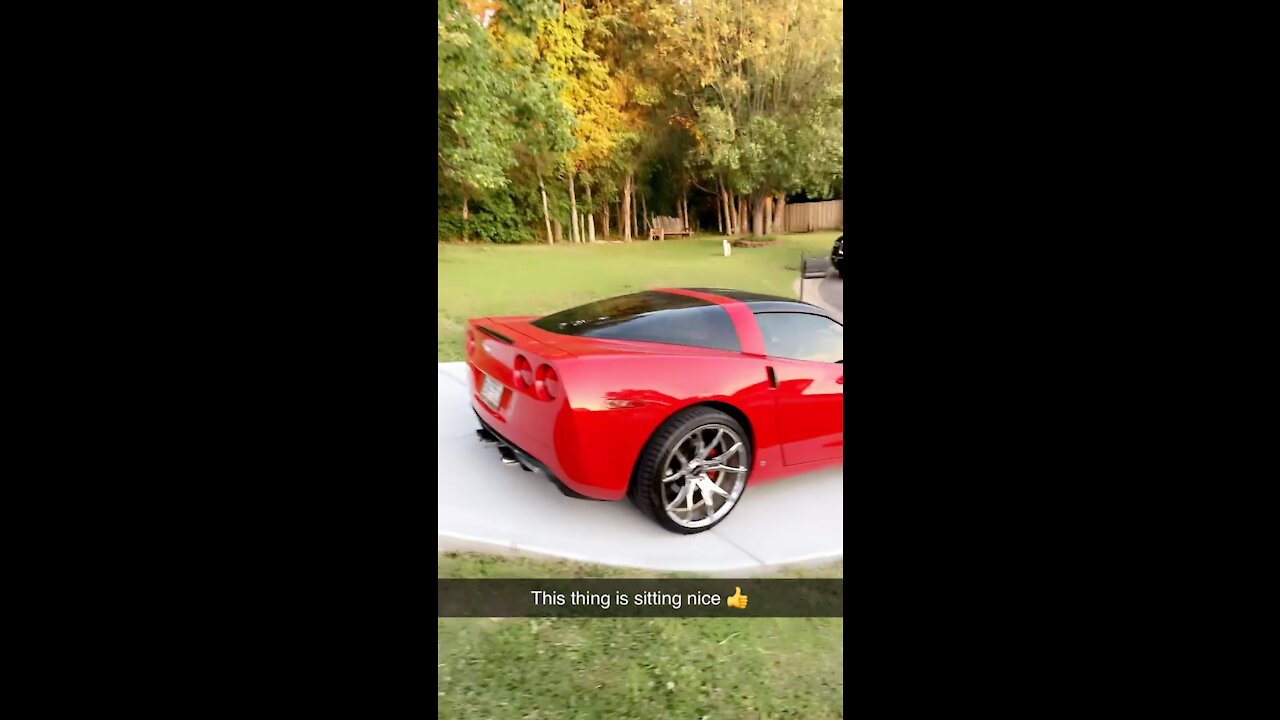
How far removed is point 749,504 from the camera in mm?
2758

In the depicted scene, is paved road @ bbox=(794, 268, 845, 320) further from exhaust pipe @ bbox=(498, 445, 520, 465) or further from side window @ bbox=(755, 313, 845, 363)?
exhaust pipe @ bbox=(498, 445, 520, 465)

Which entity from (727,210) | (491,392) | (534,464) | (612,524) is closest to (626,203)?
(727,210)

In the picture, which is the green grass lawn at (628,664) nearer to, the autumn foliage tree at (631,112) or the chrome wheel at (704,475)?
the chrome wheel at (704,475)

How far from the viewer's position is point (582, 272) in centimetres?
297

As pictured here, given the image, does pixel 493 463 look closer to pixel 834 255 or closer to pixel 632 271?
pixel 632 271

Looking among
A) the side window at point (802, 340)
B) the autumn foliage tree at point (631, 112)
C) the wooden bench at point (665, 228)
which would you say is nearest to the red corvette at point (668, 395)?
the side window at point (802, 340)

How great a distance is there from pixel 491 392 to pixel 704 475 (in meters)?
1.03

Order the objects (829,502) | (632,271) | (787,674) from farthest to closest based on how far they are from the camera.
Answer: (632,271) < (829,502) < (787,674)

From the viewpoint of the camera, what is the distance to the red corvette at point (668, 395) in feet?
8.29

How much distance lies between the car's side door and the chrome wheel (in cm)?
25

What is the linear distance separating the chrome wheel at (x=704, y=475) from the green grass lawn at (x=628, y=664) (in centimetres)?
36

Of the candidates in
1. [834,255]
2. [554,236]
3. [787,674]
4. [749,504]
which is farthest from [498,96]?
[787,674]

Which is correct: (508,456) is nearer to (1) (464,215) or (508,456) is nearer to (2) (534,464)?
(2) (534,464)

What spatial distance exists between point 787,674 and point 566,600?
38.5 inches
